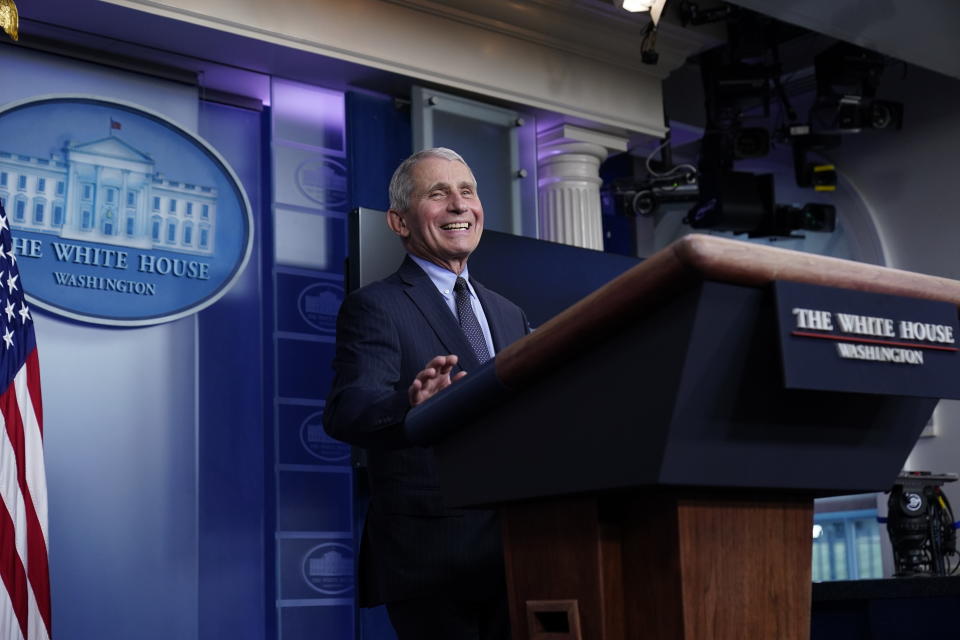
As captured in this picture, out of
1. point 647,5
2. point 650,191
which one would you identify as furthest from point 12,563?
point 650,191

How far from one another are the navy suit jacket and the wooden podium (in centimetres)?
A: 34

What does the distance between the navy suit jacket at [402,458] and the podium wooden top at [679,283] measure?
1.34 feet

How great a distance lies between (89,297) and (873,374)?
11.1 feet

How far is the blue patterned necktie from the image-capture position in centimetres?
178

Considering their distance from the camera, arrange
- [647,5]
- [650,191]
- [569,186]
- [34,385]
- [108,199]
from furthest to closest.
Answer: [650,191], [569,186], [647,5], [108,199], [34,385]

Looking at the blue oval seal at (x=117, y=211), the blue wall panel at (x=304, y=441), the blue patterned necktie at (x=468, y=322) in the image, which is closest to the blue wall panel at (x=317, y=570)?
the blue wall panel at (x=304, y=441)

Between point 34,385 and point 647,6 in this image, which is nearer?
point 34,385

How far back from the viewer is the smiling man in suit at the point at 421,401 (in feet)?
4.88

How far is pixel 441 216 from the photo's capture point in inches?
77.1

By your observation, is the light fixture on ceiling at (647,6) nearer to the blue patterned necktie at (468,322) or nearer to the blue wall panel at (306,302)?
the blue wall panel at (306,302)

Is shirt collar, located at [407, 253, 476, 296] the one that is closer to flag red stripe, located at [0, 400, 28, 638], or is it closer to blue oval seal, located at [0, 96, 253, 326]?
flag red stripe, located at [0, 400, 28, 638]

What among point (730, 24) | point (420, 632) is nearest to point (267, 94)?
point (730, 24)

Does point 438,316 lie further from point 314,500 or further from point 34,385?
point 314,500

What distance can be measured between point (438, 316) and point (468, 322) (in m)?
0.08
